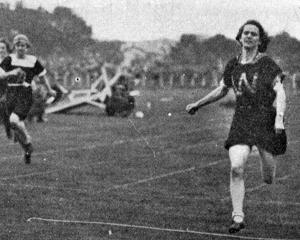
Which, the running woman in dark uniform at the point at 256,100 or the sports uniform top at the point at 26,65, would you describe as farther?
the sports uniform top at the point at 26,65

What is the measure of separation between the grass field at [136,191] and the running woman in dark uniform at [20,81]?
1.77 ft

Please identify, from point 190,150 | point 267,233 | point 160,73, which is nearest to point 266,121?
point 267,233

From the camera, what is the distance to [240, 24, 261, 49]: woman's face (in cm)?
874

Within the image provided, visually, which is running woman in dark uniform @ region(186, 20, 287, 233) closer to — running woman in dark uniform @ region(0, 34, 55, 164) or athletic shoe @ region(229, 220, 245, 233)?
athletic shoe @ region(229, 220, 245, 233)

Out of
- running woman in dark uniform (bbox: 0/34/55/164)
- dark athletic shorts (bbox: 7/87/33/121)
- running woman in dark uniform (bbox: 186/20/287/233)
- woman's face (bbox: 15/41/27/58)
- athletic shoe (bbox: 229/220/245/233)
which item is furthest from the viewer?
dark athletic shorts (bbox: 7/87/33/121)

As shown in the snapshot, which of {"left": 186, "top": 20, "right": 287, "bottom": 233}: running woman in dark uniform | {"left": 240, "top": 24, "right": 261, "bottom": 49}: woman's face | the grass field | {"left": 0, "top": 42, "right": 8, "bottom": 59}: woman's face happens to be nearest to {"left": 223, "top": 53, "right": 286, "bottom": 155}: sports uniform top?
Result: {"left": 186, "top": 20, "right": 287, "bottom": 233}: running woman in dark uniform

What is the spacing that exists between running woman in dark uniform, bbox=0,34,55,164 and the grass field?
0.54 meters

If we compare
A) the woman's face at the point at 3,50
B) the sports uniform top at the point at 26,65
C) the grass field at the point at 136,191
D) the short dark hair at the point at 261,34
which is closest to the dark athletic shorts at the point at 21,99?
the sports uniform top at the point at 26,65

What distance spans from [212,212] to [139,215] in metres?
0.91

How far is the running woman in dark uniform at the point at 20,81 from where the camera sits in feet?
47.0

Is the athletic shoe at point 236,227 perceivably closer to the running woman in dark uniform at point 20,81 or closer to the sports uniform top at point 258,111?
the sports uniform top at point 258,111

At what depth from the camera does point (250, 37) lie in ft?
28.7

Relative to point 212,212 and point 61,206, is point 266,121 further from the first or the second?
point 61,206

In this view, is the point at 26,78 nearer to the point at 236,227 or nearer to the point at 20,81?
the point at 20,81
